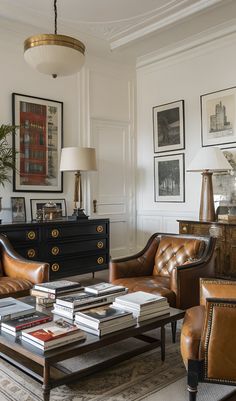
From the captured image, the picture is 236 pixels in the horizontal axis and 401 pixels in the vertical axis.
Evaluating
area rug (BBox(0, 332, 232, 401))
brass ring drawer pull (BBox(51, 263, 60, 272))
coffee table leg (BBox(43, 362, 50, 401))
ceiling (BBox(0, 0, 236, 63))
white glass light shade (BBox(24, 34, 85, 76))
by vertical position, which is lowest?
area rug (BBox(0, 332, 232, 401))

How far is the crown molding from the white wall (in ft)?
0.06

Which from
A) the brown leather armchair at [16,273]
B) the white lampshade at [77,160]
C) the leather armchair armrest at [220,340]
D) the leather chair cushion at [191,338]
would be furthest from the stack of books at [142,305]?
the white lampshade at [77,160]

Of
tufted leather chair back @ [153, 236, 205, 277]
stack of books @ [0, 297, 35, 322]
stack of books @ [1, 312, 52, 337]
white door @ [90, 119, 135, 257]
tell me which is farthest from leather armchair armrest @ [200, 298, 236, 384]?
white door @ [90, 119, 135, 257]

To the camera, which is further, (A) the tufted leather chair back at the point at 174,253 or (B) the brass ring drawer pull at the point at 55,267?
(B) the brass ring drawer pull at the point at 55,267

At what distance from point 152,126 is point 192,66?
1.10 meters

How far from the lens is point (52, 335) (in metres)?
1.90

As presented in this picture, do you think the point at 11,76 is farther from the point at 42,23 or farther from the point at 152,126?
the point at 152,126

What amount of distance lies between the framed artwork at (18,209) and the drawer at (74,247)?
0.61m

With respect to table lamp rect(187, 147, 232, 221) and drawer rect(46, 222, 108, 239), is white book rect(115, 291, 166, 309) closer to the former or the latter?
drawer rect(46, 222, 108, 239)

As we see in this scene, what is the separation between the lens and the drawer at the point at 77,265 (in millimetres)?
4457

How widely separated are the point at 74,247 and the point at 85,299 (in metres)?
2.31

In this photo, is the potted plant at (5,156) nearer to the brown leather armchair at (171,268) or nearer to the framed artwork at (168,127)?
the brown leather armchair at (171,268)

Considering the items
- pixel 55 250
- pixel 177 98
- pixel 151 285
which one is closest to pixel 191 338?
pixel 151 285

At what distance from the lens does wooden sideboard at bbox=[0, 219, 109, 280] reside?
13.6ft
